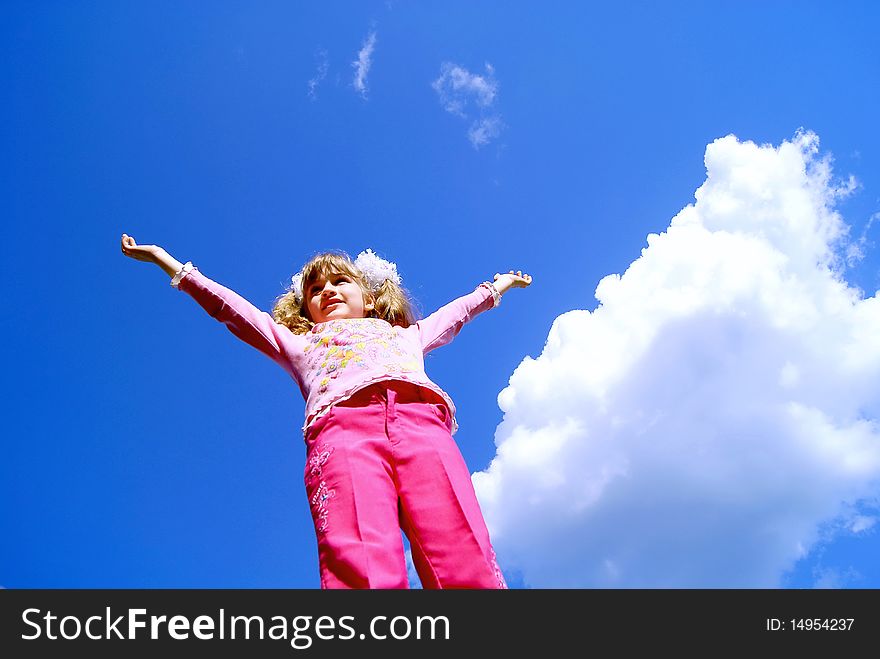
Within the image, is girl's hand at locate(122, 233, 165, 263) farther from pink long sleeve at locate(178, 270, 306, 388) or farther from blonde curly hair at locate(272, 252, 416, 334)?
blonde curly hair at locate(272, 252, 416, 334)

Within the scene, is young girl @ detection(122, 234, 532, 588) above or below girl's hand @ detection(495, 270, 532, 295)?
below

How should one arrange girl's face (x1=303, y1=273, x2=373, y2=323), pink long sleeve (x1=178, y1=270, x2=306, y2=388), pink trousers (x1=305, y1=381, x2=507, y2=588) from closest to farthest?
pink trousers (x1=305, y1=381, x2=507, y2=588)
pink long sleeve (x1=178, y1=270, x2=306, y2=388)
girl's face (x1=303, y1=273, x2=373, y2=323)

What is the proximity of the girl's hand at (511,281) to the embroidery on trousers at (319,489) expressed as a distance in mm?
1891

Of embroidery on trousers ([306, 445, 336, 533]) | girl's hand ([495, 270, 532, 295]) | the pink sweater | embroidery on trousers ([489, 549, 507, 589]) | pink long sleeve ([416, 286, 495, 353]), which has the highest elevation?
girl's hand ([495, 270, 532, 295])

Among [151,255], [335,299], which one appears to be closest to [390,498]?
[335,299]

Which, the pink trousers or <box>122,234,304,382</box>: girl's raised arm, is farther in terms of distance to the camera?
<box>122,234,304,382</box>: girl's raised arm

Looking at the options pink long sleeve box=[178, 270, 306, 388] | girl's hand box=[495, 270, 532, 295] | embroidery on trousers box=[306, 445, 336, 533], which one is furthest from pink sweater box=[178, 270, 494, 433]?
girl's hand box=[495, 270, 532, 295]

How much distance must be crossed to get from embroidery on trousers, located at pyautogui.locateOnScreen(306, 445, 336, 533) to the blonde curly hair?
1.12 meters

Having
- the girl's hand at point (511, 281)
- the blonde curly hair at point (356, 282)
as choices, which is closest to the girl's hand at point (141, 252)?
the blonde curly hair at point (356, 282)

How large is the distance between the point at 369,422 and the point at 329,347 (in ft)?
2.04

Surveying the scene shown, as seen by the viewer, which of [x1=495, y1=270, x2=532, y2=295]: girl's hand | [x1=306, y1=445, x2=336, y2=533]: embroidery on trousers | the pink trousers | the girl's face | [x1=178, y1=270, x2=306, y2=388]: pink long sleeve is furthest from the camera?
[x1=495, y1=270, x2=532, y2=295]: girl's hand

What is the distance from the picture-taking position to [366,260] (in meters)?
4.32

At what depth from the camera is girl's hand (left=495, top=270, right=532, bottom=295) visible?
4.30 meters
